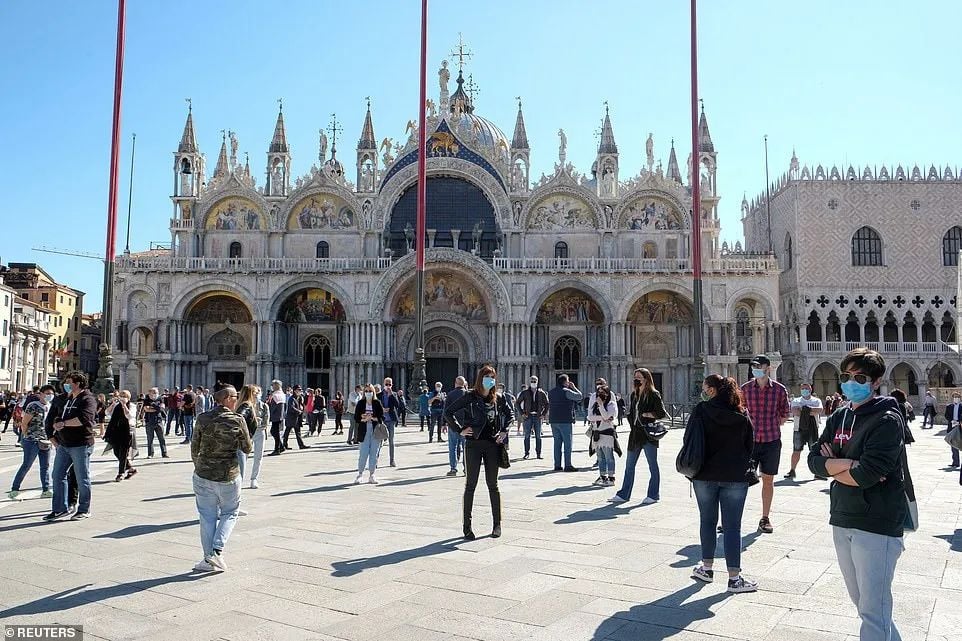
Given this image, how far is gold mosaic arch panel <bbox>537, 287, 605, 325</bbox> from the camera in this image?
43.0 metres

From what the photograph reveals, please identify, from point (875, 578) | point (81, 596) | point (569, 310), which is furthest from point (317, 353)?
point (875, 578)

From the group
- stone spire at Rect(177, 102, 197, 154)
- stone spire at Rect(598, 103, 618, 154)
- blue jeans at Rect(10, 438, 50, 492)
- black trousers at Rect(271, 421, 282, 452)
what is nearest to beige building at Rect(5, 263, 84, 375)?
stone spire at Rect(177, 102, 197, 154)

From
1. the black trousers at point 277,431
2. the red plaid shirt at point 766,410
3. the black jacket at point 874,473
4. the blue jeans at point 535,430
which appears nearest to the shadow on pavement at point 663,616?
the black jacket at point 874,473

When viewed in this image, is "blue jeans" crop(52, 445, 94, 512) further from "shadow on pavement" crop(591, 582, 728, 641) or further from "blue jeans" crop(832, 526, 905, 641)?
"blue jeans" crop(832, 526, 905, 641)

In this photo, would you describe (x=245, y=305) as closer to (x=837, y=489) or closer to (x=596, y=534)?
(x=596, y=534)

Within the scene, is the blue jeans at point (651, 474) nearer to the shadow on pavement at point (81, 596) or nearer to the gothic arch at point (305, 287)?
the shadow on pavement at point (81, 596)

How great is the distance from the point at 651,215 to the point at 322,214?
17843 mm

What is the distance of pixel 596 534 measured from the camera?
9.17 meters

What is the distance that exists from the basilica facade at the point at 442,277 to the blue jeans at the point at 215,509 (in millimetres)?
33082

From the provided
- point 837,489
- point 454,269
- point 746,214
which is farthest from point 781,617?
point 746,214

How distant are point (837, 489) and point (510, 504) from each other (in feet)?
22.0

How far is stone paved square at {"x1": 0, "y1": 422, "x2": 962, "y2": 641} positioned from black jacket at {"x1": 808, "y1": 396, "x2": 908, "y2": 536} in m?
1.26

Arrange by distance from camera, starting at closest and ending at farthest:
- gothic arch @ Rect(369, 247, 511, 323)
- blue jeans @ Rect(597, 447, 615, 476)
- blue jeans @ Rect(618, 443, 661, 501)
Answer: blue jeans @ Rect(618, 443, 661, 501) < blue jeans @ Rect(597, 447, 615, 476) < gothic arch @ Rect(369, 247, 511, 323)

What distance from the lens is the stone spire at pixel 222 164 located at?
4491 centimetres
